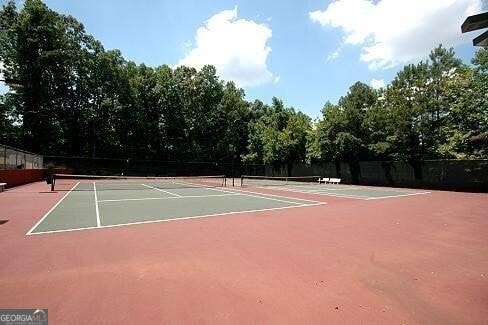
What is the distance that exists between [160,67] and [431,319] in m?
56.1

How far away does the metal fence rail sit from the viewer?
2145cm

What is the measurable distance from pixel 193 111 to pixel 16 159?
31497mm

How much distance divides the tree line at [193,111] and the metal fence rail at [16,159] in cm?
1350

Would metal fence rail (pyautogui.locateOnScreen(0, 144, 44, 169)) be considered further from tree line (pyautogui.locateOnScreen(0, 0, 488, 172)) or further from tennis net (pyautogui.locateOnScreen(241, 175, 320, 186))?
tennis net (pyautogui.locateOnScreen(241, 175, 320, 186))

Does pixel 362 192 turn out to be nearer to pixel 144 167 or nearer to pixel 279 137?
pixel 279 137

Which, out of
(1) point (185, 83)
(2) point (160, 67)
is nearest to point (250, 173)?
(1) point (185, 83)

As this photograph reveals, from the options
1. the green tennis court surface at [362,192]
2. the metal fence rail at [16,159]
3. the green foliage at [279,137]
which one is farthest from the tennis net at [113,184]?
→ the green foliage at [279,137]

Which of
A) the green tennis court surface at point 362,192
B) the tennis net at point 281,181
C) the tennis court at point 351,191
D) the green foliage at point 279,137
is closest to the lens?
the green tennis court surface at point 362,192

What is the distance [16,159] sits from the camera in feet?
81.3

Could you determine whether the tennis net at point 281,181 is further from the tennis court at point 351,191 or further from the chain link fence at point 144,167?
the chain link fence at point 144,167

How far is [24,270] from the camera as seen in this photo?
5422 mm

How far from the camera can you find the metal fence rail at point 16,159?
2145 cm

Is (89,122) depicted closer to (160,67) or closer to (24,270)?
Answer: (160,67)

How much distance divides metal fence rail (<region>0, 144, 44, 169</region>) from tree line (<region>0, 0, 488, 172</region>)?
13497mm
